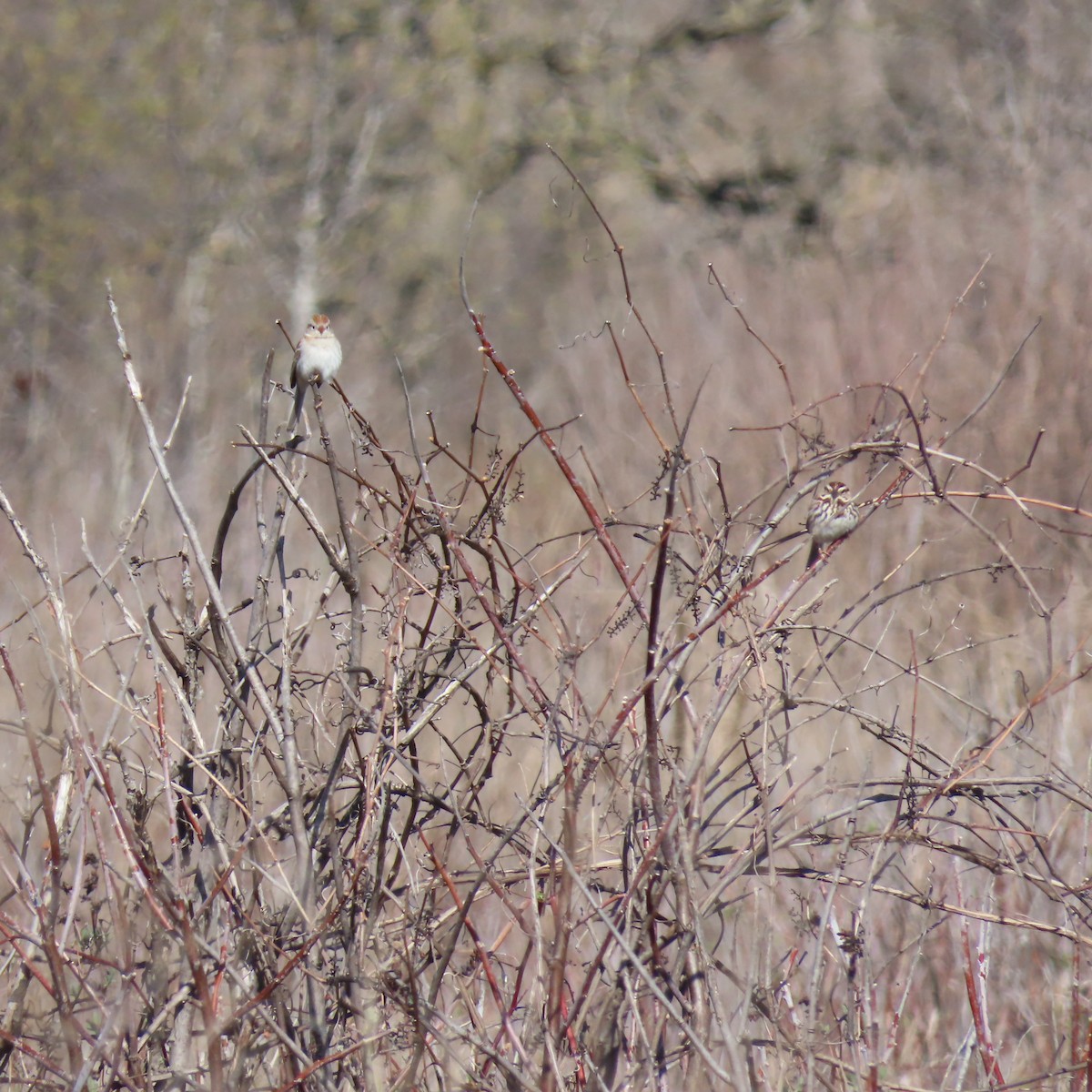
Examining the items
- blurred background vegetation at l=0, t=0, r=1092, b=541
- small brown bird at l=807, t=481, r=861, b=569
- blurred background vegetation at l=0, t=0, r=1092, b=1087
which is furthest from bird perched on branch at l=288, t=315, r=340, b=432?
blurred background vegetation at l=0, t=0, r=1092, b=541

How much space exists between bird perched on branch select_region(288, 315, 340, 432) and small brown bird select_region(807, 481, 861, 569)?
1.05 m

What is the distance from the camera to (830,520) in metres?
2.27

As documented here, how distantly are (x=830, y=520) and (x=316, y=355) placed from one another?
1.30 meters

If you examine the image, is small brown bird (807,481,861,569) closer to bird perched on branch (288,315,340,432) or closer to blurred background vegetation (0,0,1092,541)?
bird perched on branch (288,315,340,432)

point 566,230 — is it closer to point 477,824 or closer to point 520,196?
point 520,196

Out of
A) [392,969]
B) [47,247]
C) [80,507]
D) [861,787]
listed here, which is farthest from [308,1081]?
[47,247]

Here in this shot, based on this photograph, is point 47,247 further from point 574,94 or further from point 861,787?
point 861,787

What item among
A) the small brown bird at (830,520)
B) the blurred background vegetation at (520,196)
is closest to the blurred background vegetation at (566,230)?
the blurred background vegetation at (520,196)

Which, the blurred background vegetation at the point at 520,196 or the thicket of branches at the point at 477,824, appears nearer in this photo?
the thicket of branches at the point at 477,824

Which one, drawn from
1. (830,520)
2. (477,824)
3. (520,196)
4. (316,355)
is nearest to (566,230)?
(520,196)

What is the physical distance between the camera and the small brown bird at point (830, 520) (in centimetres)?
213

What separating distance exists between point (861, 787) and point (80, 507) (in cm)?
556

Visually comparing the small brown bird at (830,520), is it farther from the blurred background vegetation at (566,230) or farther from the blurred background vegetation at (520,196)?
the blurred background vegetation at (520,196)

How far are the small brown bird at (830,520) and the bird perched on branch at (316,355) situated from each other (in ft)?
3.45
